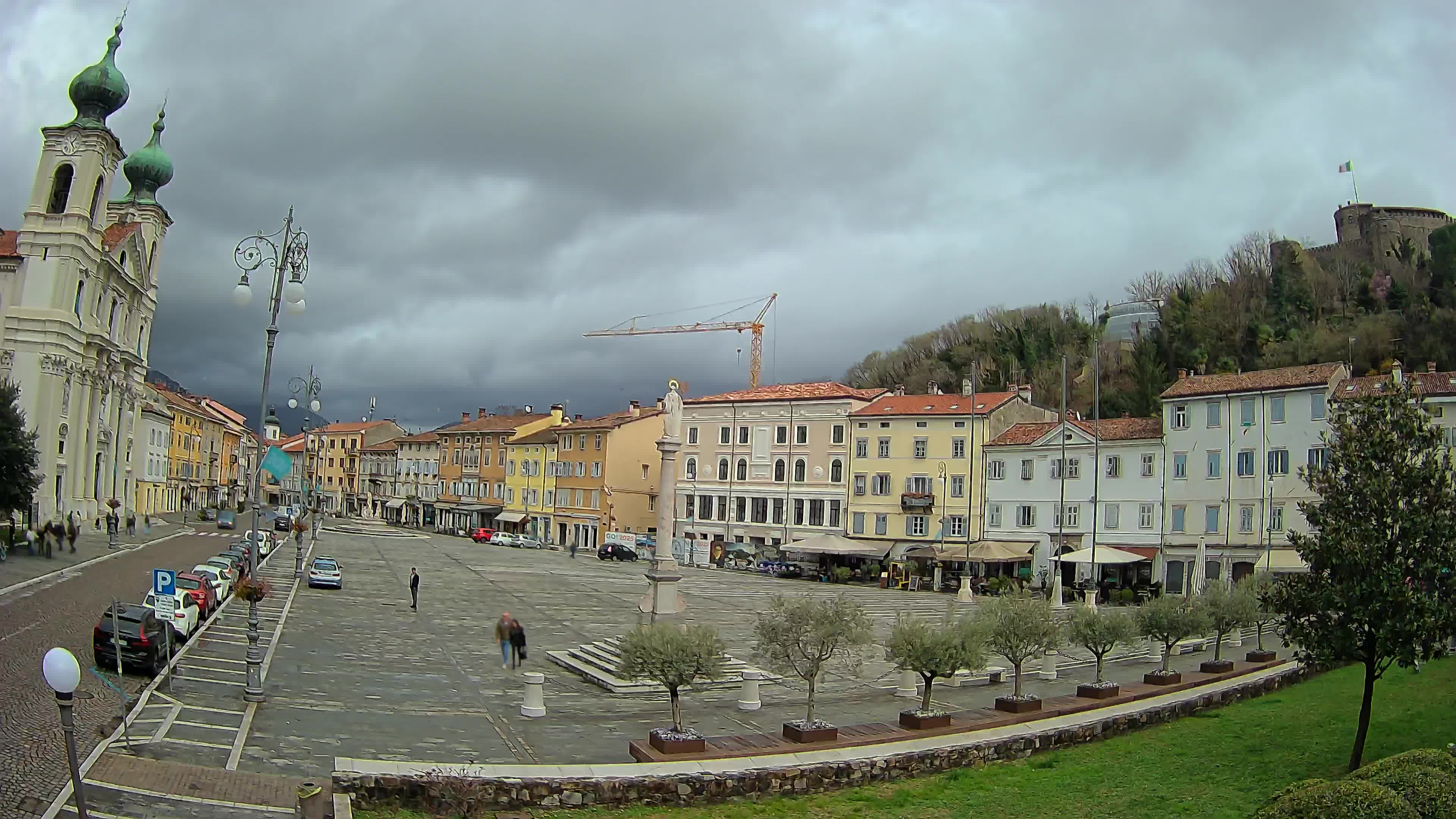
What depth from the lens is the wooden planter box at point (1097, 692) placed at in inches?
864

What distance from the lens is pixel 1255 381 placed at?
50.6 m

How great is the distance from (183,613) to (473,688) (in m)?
9.15

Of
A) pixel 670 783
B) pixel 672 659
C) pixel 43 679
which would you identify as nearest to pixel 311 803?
Answer: pixel 670 783

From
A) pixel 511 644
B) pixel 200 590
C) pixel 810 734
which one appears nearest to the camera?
pixel 810 734

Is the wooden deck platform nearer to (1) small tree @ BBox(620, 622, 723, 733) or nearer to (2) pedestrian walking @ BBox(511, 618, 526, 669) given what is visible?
(1) small tree @ BBox(620, 622, 723, 733)

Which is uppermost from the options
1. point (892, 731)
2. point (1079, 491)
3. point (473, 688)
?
point (1079, 491)

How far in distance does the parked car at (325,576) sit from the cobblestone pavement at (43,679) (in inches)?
229

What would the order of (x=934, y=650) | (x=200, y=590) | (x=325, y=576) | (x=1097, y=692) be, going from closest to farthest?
(x=934, y=650) < (x=1097, y=692) < (x=200, y=590) < (x=325, y=576)

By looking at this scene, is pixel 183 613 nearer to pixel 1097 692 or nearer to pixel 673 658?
pixel 673 658

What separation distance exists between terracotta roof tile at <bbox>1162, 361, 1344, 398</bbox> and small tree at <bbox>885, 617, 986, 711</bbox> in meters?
→ 37.4

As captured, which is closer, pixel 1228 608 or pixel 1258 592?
pixel 1258 592

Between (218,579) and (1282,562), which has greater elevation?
(1282,562)

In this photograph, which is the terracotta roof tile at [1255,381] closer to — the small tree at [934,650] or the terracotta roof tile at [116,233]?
the small tree at [934,650]

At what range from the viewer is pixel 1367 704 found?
15.7 m
